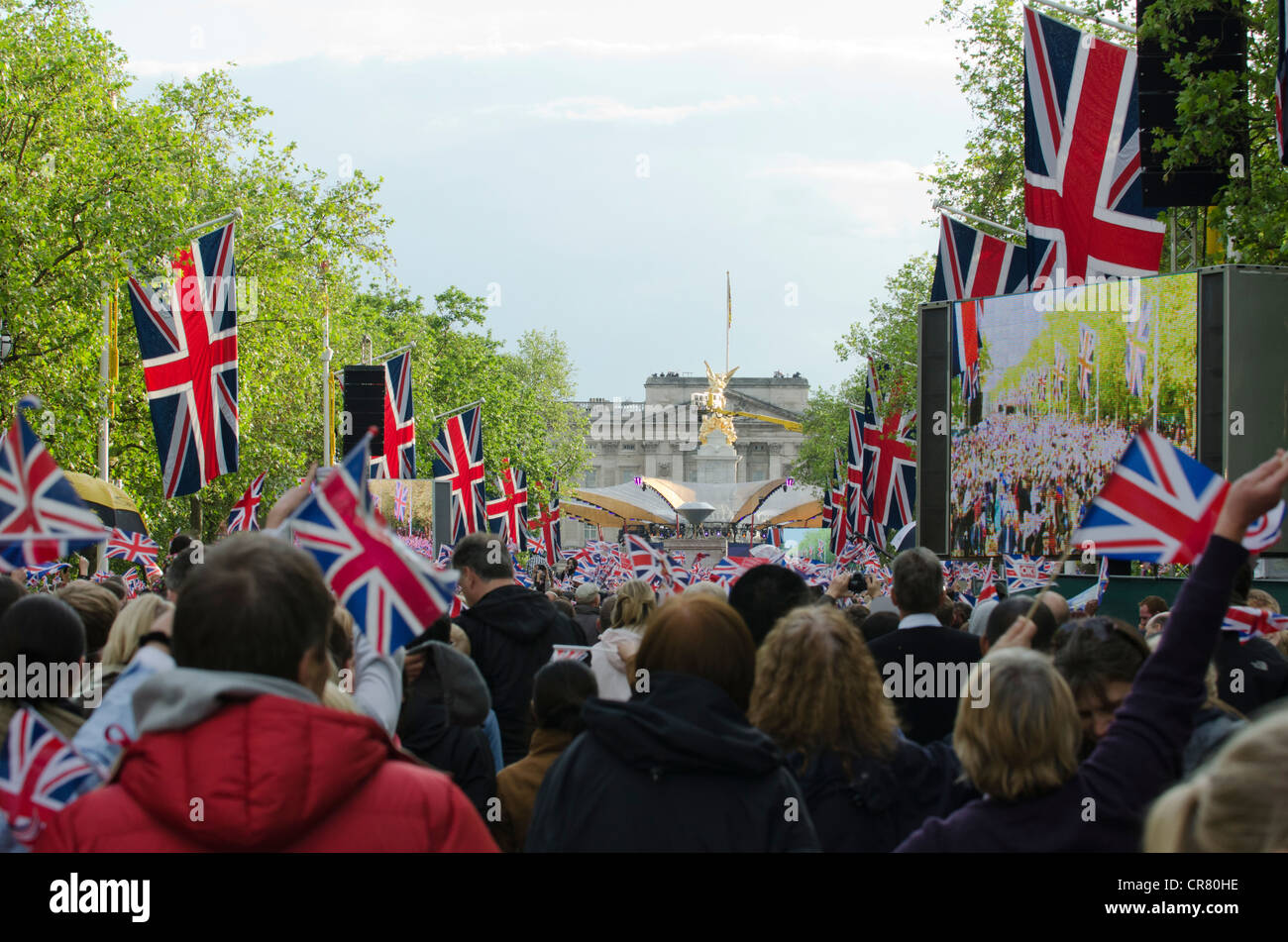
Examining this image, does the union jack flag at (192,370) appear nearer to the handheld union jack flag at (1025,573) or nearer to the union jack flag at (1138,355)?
the handheld union jack flag at (1025,573)

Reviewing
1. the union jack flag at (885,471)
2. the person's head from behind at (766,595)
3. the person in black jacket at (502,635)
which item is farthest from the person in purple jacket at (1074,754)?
the union jack flag at (885,471)

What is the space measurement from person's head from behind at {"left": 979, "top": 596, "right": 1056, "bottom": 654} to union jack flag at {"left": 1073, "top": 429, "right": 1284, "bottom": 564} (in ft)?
3.75

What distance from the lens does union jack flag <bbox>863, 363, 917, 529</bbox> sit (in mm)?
28969

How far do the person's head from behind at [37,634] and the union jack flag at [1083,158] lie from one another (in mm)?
15174

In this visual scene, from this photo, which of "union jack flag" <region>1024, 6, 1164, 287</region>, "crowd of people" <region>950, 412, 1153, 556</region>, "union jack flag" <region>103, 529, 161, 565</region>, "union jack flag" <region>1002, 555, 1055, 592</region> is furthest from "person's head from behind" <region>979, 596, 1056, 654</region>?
"union jack flag" <region>1024, 6, 1164, 287</region>

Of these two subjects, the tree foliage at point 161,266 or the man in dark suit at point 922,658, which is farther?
the tree foliage at point 161,266

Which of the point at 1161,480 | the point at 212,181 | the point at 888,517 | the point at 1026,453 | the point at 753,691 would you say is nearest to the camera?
the point at 753,691

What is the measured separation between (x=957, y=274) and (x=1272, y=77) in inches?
312

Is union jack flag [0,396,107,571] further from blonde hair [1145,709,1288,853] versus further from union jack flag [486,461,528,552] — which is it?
union jack flag [486,461,528,552]

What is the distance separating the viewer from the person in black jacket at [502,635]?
21.5 ft

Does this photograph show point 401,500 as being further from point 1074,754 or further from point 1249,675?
point 1074,754

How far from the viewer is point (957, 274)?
963 inches
